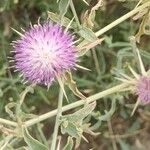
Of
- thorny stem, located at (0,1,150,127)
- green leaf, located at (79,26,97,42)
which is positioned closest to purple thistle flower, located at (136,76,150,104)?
thorny stem, located at (0,1,150,127)

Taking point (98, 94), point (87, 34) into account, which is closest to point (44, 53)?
point (87, 34)

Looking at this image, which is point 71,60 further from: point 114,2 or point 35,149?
point 114,2

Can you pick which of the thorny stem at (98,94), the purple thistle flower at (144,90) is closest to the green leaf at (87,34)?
the thorny stem at (98,94)

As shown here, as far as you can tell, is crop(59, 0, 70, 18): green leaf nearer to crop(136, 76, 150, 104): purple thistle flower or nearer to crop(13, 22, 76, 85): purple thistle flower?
crop(13, 22, 76, 85): purple thistle flower

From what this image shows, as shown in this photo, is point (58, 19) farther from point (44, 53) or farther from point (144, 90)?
point (144, 90)

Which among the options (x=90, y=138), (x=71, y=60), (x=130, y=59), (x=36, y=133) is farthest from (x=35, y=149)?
(x=90, y=138)

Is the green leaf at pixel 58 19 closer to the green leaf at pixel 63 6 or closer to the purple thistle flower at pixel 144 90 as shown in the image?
the green leaf at pixel 63 6
